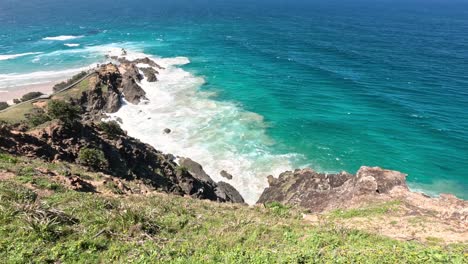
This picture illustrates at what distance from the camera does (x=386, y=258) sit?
416 inches

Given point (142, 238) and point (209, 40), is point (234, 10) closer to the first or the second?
point (209, 40)

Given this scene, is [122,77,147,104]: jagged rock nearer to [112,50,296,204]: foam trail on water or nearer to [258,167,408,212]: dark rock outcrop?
[112,50,296,204]: foam trail on water

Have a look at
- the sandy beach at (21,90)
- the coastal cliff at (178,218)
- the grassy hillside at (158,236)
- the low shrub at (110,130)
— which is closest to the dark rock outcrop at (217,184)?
the coastal cliff at (178,218)

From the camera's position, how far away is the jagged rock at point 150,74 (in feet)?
252

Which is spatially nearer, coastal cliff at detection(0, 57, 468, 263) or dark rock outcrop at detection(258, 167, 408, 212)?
coastal cliff at detection(0, 57, 468, 263)

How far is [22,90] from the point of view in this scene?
66.1 metres

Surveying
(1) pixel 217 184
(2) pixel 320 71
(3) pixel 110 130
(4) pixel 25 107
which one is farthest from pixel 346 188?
(2) pixel 320 71

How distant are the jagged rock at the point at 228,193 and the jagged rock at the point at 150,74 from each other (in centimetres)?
4610

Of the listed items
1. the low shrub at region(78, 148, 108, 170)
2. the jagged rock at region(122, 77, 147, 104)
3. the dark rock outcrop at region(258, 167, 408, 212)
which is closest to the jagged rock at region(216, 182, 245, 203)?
the dark rock outcrop at region(258, 167, 408, 212)

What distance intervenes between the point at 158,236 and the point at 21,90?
231 ft

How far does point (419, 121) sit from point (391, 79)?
812 inches

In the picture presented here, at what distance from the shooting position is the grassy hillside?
10609mm

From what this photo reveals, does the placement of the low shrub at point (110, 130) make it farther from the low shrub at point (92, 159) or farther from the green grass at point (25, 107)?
the green grass at point (25, 107)

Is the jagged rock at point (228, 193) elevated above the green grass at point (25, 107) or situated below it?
below
